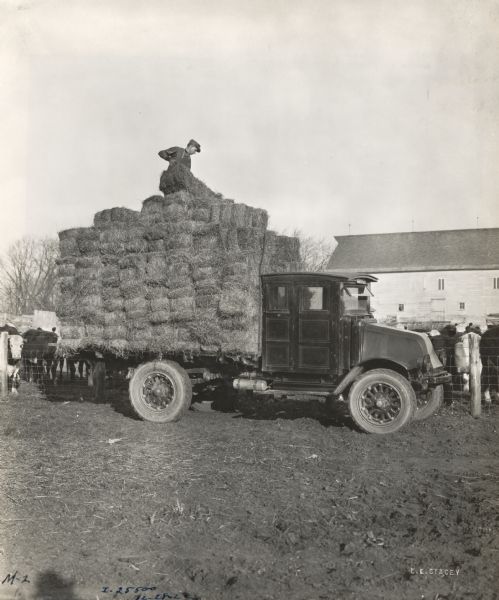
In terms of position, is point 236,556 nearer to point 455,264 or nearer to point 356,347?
point 356,347

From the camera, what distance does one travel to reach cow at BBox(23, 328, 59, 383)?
17.9m

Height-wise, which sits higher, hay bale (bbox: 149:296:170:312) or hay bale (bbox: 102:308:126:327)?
hay bale (bbox: 149:296:170:312)

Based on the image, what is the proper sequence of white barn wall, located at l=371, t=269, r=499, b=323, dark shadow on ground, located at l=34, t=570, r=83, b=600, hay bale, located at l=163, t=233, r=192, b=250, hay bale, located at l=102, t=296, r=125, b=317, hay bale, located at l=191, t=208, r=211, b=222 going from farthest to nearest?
white barn wall, located at l=371, t=269, r=499, b=323
hay bale, located at l=102, t=296, r=125, b=317
hay bale, located at l=191, t=208, r=211, b=222
hay bale, located at l=163, t=233, r=192, b=250
dark shadow on ground, located at l=34, t=570, r=83, b=600

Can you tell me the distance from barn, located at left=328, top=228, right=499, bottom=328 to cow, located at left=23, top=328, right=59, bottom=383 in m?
34.1

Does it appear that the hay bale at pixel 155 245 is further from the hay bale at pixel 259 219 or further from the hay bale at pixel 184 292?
the hay bale at pixel 259 219

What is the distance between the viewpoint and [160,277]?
9.52 metres

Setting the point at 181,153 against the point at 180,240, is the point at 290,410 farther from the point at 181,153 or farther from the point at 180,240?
the point at 181,153

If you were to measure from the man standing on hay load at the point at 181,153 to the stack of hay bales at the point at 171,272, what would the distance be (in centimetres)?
31

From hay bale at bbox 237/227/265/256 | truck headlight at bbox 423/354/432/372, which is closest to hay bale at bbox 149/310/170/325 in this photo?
hay bale at bbox 237/227/265/256

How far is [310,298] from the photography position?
29.8 feet

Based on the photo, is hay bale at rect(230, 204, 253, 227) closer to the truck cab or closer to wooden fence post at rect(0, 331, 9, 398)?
the truck cab

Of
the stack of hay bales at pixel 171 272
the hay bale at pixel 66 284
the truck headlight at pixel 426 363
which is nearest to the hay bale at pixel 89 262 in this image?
the stack of hay bales at pixel 171 272

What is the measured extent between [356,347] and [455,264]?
146 ft

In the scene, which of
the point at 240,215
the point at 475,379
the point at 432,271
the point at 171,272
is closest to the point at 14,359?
the point at 171,272
